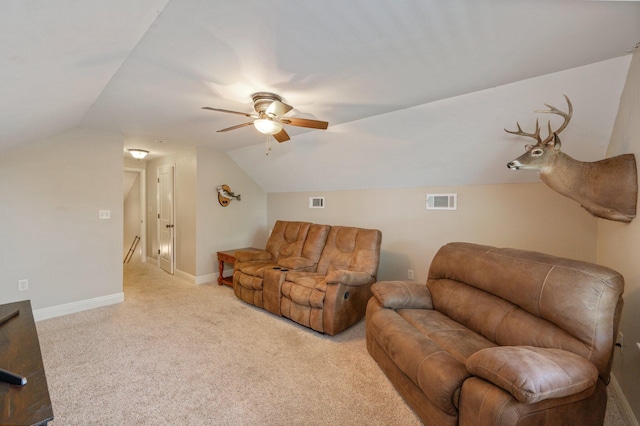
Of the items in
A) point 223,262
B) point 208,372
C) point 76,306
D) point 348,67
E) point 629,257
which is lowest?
point 208,372

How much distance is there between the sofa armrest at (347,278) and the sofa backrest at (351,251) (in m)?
0.19

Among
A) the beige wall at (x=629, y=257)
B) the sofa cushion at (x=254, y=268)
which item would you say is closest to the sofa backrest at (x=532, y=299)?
the beige wall at (x=629, y=257)

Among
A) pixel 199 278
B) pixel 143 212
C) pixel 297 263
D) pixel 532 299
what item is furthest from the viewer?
pixel 143 212

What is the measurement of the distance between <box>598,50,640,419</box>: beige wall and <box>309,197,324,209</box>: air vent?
134 inches

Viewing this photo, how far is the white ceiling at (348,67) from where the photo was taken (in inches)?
52.7

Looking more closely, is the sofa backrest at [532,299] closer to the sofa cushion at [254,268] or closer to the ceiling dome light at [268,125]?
the ceiling dome light at [268,125]

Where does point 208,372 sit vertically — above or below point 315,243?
below

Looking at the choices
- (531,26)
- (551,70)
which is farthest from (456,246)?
(531,26)

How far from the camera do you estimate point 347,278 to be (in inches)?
114

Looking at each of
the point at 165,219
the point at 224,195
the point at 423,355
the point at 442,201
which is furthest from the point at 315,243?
the point at 165,219

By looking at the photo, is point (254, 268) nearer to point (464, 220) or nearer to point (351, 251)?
point (351, 251)

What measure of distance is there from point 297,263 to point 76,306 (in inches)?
112

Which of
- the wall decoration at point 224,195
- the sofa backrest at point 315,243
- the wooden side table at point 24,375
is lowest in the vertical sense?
the wooden side table at point 24,375

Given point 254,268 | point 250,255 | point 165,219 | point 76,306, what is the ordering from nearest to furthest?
point 76,306
point 254,268
point 250,255
point 165,219
